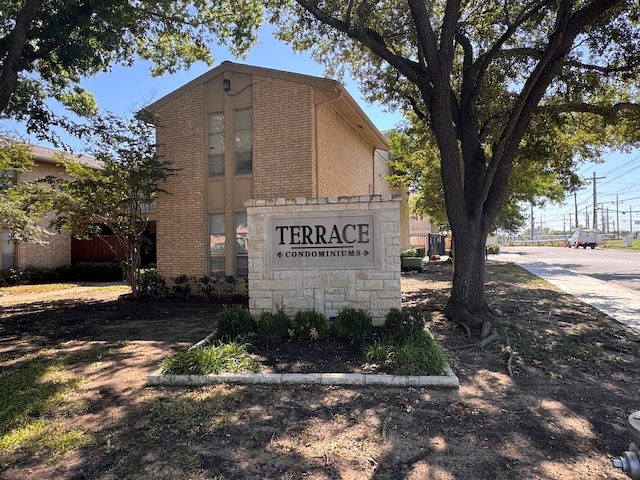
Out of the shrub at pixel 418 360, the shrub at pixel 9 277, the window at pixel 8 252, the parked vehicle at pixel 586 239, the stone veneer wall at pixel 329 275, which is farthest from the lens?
the parked vehicle at pixel 586 239

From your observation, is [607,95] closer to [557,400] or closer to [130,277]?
[557,400]

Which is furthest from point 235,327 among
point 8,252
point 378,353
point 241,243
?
point 8,252

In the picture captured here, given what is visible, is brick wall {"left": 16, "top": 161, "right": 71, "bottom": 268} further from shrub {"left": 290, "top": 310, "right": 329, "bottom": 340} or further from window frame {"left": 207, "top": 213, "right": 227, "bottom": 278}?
shrub {"left": 290, "top": 310, "right": 329, "bottom": 340}

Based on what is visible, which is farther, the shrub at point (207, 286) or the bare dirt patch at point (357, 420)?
the shrub at point (207, 286)

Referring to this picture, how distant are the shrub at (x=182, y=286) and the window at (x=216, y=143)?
3007 mm

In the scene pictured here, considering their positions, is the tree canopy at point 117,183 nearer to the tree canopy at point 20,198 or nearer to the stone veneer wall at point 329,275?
the tree canopy at point 20,198

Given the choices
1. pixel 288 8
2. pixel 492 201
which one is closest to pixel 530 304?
pixel 492 201

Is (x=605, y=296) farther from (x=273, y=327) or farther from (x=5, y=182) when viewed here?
(x=5, y=182)

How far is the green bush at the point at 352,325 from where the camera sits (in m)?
5.68

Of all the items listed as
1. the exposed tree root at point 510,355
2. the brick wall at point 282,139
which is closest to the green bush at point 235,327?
Result: the exposed tree root at point 510,355

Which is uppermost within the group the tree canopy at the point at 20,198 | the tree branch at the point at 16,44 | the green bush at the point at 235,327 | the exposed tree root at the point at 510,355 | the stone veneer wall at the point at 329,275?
the tree branch at the point at 16,44

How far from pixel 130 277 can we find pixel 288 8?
8.36 metres

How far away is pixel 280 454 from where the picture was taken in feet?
9.82

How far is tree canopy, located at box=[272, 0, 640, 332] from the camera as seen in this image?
6902 millimetres
